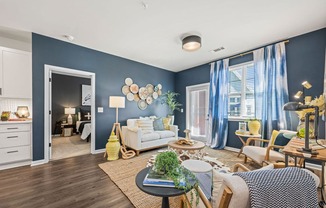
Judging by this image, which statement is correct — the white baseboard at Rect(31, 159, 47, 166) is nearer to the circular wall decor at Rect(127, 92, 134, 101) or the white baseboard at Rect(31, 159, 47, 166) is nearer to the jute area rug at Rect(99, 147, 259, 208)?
the jute area rug at Rect(99, 147, 259, 208)

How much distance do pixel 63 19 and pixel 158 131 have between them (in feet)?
10.8

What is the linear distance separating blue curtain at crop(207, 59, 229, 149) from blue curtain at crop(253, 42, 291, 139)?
79cm

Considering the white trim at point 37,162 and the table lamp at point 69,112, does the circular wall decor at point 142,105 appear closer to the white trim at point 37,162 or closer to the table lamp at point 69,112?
the white trim at point 37,162

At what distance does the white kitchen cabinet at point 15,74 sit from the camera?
9.64 ft

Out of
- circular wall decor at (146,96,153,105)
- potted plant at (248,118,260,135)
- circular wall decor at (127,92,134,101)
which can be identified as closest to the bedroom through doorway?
circular wall decor at (127,92,134,101)

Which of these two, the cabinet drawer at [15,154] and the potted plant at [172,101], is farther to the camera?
the potted plant at [172,101]

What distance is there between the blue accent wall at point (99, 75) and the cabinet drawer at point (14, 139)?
15 cm

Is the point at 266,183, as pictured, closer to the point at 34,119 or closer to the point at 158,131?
the point at 158,131

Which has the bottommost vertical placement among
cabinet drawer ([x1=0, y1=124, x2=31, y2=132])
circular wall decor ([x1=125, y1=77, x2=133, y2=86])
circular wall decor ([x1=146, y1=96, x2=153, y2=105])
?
cabinet drawer ([x1=0, y1=124, x2=31, y2=132])

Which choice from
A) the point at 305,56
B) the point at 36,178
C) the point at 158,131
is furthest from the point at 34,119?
the point at 305,56

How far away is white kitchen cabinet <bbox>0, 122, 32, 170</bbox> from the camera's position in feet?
9.08

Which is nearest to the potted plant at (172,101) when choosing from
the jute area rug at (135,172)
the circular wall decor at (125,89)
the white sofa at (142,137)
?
the white sofa at (142,137)

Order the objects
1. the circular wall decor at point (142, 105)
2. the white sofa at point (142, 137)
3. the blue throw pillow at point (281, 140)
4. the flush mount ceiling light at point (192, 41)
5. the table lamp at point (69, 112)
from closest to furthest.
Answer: the blue throw pillow at point (281, 140) → the flush mount ceiling light at point (192, 41) → the white sofa at point (142, 137) → the circular wall decor at point (142, 105) → the table lamp at point (69, 112)

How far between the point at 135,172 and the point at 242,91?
332cm
